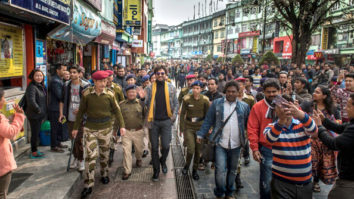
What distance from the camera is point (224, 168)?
4.35 meters

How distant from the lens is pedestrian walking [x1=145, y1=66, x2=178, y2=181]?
5367 mm

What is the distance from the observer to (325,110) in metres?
4.80

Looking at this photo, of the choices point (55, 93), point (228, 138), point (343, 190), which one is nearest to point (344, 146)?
point (343, 190)

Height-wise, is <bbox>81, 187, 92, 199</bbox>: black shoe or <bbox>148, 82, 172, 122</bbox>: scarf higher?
<bbox>148, 82, 172, 122</bbox>: scarf

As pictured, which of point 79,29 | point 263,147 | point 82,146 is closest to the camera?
point 263,147

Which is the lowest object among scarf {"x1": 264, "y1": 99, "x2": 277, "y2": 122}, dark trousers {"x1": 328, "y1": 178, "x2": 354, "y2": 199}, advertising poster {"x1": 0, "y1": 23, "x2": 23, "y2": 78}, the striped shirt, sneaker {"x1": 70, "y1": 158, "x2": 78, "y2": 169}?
sneaker {"x1": 70, "y1": 158, "x2": 78, "y2": 169}

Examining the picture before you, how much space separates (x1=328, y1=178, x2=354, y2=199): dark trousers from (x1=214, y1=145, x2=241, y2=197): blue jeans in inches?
64.3

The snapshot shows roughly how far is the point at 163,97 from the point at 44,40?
13.3 ft

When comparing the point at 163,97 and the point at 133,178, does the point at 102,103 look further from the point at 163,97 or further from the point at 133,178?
the point at 133,178

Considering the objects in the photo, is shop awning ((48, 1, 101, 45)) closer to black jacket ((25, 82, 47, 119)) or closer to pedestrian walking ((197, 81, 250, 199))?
black jacket ((25, 82, 47, 119))

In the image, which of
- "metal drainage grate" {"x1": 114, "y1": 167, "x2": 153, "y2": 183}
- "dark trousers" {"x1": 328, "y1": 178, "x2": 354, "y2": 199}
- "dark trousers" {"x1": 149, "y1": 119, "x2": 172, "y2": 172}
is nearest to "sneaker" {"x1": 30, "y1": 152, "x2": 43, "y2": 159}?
"metal drainage grate" {"x1": 114, "y1": 167, "x2": 153, "y2": 183}

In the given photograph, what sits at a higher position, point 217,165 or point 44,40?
point 44,40

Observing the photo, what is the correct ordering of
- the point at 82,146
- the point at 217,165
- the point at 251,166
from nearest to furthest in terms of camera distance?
the point at 217,165
the point at 82,146
the point at 251,166

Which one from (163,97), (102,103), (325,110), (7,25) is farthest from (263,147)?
(7,25)
